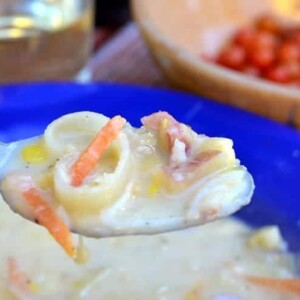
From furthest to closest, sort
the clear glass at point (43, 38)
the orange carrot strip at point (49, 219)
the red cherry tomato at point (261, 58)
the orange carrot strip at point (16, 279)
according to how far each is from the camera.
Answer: the red cherry tomato at point (261, 58) < the clear glass at point (43, 38) < the orange carrot strip at point (16, 279) < the orange carrot strip at point (49, 219)

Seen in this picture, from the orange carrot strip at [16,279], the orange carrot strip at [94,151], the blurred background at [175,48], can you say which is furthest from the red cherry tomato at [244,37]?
the orange carrot strip at [94,151]

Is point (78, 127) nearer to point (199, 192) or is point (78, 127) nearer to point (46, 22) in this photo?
point (199, 192)

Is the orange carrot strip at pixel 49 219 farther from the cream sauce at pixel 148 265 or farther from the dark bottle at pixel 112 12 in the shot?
the dark bottle at pixel 112 12

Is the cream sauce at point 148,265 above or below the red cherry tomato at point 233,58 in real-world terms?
below

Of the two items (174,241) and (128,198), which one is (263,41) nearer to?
(174,241)

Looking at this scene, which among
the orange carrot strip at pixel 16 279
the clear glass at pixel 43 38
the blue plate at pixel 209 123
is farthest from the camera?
the clear glass at pixel 43 38

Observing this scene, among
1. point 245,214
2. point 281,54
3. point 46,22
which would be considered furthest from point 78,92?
point 281,54

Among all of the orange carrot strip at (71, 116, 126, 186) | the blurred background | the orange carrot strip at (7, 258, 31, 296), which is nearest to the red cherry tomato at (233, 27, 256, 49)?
the blurred background
